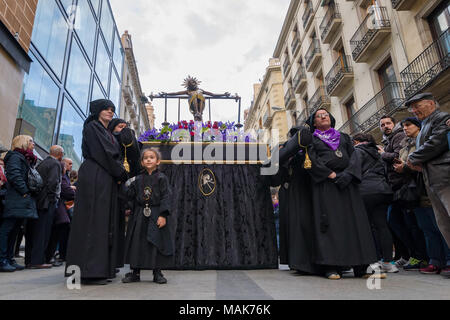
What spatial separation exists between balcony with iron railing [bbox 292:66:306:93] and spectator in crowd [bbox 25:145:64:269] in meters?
17.8

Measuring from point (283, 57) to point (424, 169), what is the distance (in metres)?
23.3

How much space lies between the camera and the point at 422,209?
3432 millimetres

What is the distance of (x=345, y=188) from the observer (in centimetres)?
303

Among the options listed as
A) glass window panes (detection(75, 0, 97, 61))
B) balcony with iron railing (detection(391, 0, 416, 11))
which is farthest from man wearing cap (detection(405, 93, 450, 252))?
glass window panes (detection(75, 0, 97, 61))

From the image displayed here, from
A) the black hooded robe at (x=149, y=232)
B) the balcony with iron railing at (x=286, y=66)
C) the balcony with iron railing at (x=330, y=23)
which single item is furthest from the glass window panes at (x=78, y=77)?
the balcony with iron railing at (x=286, y=66)

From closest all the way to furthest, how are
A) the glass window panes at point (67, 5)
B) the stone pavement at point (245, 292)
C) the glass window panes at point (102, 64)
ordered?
the stone pavement at point (245, 292), the glass window panes at point (67, 5), the glass window panes at point (102, 64)

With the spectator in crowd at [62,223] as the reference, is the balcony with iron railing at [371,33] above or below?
above

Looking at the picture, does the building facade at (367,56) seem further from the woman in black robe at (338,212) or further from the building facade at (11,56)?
the building facade at (11,56)

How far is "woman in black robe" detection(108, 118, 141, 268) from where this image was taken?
2858 mm

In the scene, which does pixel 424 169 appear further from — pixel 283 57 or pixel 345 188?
pixel 283 57

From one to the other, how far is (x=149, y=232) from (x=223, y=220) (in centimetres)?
140

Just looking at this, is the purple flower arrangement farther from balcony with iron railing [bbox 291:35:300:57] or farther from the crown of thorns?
balcony with iron railing [bbox 291:35:300:57]

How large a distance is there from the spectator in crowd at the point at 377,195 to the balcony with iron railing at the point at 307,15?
1696 cm

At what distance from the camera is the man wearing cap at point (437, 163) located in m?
2.91
